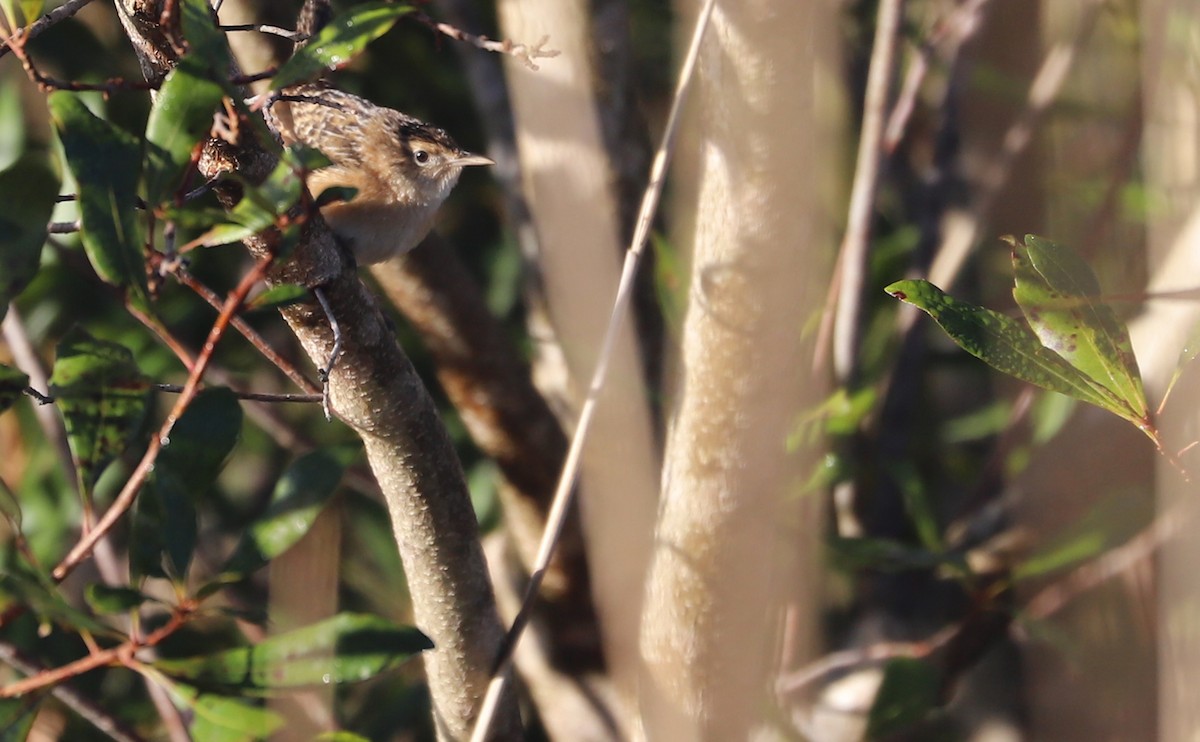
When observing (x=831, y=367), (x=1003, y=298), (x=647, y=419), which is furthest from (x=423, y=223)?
(x=1003, y=298)

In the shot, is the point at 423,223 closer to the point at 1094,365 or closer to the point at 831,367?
the point at 831,367

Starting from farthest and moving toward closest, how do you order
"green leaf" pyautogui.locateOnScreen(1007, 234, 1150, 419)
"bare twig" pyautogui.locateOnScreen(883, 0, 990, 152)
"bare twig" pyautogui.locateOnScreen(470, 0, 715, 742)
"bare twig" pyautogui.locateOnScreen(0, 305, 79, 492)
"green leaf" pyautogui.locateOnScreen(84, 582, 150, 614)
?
"bare twig" pyautogui.locateOnScreen(883, 0, 990, 152) → "bare twig" pyautogui.locateOnScreen(0, 305, 79, 492) → "bare twig" pyautogui.locateOnScreen(470, 0, 715, 742) → "green leaf" pyautogui.locateOnScreen(1007, 234, 1150, 419) → "green leaf" pyautogui.locateOnScreen(84, 582, 150, 614)

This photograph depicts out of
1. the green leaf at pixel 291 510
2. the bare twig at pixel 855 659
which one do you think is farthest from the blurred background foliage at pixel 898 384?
the green leaf at pixel 291 510

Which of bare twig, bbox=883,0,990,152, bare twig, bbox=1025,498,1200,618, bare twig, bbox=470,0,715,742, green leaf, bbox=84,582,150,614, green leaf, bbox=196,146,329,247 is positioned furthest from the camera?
bare twig, bbox=883,0,990,152

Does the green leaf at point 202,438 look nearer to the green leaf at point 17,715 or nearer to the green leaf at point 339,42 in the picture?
the green leaf at point 17,715

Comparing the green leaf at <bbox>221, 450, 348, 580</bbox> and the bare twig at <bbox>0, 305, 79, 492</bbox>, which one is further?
the bare twig at <bbox>0, 305, 79, 492</bbox>

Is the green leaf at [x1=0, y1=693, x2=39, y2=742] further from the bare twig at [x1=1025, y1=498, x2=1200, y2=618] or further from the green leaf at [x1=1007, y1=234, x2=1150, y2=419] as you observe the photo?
the bare twig at [x1=1025, y1=498, x2=1200, y2=618]

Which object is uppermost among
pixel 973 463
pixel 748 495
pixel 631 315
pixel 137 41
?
pixel 137 41

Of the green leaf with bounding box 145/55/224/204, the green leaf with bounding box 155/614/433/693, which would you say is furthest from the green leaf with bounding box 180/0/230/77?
the green leaf with bounding box 155/614/433/693
